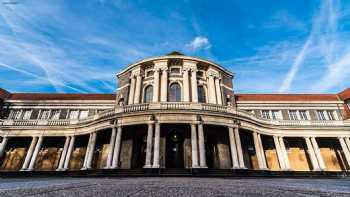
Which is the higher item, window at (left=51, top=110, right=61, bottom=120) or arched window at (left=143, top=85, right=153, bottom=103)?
arched window at (left=143, top=85, right=153, bottom=103)

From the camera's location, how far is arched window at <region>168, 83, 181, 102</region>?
935 inches

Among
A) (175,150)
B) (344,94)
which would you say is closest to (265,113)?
(344,94)

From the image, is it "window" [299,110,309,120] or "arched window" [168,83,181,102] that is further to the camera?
"window" [299,110,309,120]

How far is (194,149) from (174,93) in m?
9.37

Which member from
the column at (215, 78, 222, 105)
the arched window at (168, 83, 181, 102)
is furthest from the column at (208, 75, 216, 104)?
the arched window at (168, 83, 181, 102)

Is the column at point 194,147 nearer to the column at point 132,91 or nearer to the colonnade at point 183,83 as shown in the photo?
the colonnade at point 183,83

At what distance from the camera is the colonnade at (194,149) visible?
54.0 feet

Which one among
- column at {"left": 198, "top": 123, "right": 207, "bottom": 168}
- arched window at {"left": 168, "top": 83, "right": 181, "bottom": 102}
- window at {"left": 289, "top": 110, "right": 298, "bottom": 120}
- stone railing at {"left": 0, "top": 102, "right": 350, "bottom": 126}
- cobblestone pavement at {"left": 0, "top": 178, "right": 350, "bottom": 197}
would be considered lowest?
cobblestone pavement at {"left": 0, "top": 178, "right": 350, "bottom": 197}

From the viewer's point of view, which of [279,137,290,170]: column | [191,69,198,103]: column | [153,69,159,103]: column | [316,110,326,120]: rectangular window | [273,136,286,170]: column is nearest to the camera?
[279,137,290,170]: column

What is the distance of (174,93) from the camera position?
24.2m

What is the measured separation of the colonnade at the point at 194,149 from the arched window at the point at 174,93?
21.5 ft

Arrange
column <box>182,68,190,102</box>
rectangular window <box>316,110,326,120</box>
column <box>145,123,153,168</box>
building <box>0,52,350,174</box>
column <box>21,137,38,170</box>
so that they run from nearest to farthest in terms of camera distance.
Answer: column <box>145,123,153,168</box> < building <box>0,52,350,174</box> < column <box>21,137,38,170</box> < column <box>182,68,190,102</box> < rectangular window <box>316,110,326,120</box>

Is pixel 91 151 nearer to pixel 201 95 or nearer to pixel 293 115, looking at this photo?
pixel 201 95

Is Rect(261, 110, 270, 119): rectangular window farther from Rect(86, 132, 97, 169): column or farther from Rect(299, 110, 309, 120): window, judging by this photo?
Rect(86, 132, 97, 169): column
